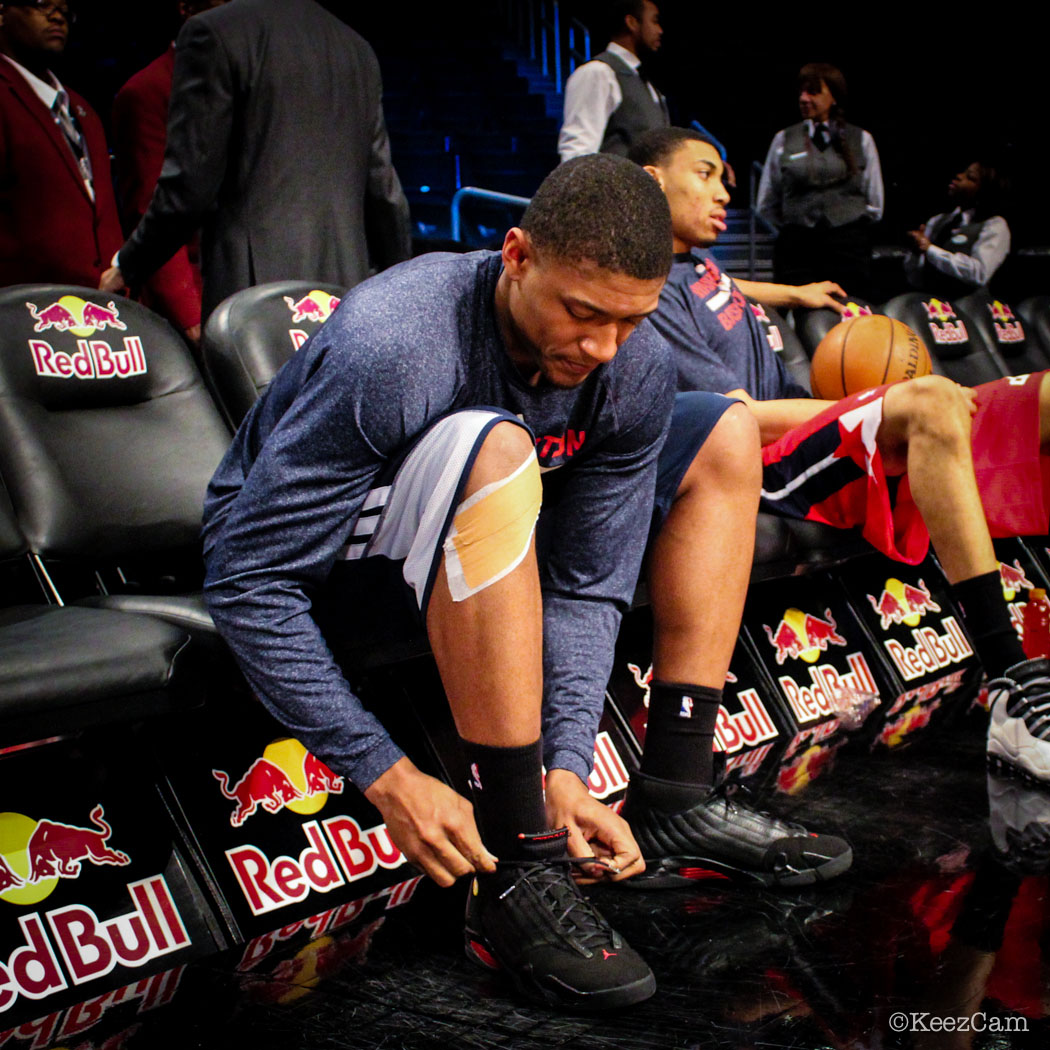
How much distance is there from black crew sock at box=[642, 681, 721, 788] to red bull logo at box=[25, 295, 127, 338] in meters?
1.17

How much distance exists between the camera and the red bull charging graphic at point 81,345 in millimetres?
1994

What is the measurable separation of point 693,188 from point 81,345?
1282 mm

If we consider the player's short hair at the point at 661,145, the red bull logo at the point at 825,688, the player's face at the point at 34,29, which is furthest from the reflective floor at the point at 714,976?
the player's face at the point at 34,29

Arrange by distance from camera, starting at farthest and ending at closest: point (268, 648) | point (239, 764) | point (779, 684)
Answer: point (779, 684)
point (239, 764)
point (268, 648)

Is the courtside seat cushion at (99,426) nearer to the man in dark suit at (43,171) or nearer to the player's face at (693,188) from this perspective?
the man in dark suit at (43,171)

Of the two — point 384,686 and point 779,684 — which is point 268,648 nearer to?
point 384,686

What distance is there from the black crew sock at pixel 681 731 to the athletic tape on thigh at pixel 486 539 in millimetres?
478

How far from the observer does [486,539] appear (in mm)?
1250

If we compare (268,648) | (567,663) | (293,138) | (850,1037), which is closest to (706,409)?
(567,663)

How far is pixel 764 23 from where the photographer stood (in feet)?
31.7

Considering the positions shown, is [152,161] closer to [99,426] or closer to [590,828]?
[99,426]

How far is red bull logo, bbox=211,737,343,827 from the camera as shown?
5.21 feet

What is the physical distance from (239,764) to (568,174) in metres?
0.89

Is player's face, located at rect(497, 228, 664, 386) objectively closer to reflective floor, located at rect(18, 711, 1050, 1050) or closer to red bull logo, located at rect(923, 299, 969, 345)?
reflective floor, located at rect(18, 711, 1050, 1050)
